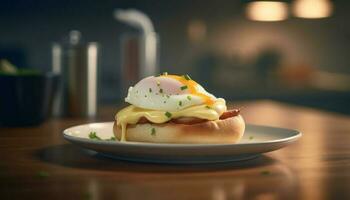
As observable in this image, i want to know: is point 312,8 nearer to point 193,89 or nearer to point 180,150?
point 193,89

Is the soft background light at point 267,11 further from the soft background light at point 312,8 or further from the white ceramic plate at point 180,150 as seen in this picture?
the white ceramic plate at point 180,150

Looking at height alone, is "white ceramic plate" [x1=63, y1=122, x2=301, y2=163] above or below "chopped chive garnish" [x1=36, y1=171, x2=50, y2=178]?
above

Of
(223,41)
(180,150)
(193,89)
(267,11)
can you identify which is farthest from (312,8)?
(180,150)

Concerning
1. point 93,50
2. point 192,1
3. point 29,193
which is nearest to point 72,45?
point 93,50

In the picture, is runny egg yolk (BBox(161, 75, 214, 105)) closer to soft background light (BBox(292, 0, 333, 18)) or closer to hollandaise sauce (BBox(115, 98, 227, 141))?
hollandaise sauce (BBox(115, 98, 227, 141))

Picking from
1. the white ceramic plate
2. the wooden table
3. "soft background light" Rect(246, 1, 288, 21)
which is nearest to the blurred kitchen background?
"soft background light" Rect(246, 1, 288, 21)

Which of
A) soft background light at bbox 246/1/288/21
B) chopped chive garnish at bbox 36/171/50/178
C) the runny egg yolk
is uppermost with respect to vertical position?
soft background light at bbox 246/1/288/21

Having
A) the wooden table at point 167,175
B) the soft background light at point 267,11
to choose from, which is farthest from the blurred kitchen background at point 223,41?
the wooden table at point 167,175
